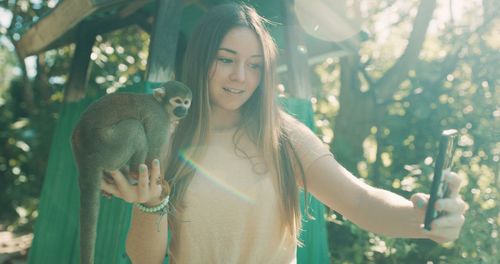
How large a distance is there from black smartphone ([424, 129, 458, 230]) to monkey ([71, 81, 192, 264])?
2.28ft

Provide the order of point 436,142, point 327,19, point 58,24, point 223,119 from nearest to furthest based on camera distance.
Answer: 1. point 223,119
2. point 58,24
3. point 327,19
4. point 436,142

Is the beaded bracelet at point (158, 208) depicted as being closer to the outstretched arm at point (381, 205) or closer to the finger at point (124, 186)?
the finger at point (124, 186)

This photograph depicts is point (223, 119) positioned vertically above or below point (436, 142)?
above

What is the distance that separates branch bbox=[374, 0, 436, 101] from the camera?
3.91 metres

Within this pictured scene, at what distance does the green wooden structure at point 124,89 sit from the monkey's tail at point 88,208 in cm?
99

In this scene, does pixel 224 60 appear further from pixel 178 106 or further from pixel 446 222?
pixel 446 222

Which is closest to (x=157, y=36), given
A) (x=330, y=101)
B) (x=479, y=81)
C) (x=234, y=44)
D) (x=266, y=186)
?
(x=234, y=44)

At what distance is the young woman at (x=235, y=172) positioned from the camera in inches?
59.3

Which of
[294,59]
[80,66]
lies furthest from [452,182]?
[80,66]

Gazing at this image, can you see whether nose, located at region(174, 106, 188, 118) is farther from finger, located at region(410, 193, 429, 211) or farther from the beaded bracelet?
finger, located at region(410, 193, 429, 211)

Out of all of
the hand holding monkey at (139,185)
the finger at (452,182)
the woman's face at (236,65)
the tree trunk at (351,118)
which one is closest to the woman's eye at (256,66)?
the woman's face at (236,65)

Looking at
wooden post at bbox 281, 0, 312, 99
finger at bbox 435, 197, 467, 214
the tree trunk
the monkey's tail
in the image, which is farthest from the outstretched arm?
the tree trunk

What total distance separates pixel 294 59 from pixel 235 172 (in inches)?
56.2

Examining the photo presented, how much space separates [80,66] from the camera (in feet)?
12.3
